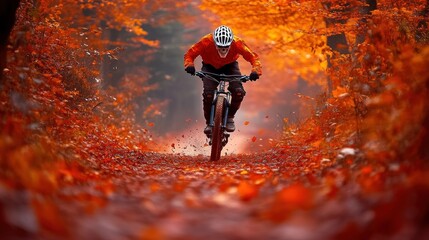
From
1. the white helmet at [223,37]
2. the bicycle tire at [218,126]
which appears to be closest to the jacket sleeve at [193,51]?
the white helmet at [223,37]

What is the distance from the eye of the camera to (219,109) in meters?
8.91

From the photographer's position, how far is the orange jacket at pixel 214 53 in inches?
358

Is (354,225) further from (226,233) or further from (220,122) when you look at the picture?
(220,122)

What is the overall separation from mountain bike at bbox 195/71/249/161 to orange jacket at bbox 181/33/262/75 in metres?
0.26

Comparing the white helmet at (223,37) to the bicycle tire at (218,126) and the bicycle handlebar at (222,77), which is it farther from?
the bicycle tire at (218,126)

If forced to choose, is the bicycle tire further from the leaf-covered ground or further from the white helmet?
the leaf-covered ground

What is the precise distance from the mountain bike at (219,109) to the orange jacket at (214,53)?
0.86 ft

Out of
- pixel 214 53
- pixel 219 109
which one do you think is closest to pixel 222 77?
pixel 214 53

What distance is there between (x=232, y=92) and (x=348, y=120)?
9.63 ft

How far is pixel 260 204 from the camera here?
3.76 meters

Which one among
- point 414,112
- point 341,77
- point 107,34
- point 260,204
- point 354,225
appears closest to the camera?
point 354,225

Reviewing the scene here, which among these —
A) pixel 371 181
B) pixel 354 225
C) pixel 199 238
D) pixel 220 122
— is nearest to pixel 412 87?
pixel 371 181

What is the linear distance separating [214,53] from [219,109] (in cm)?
Result: 109

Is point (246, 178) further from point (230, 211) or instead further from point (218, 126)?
point (218, 126)
